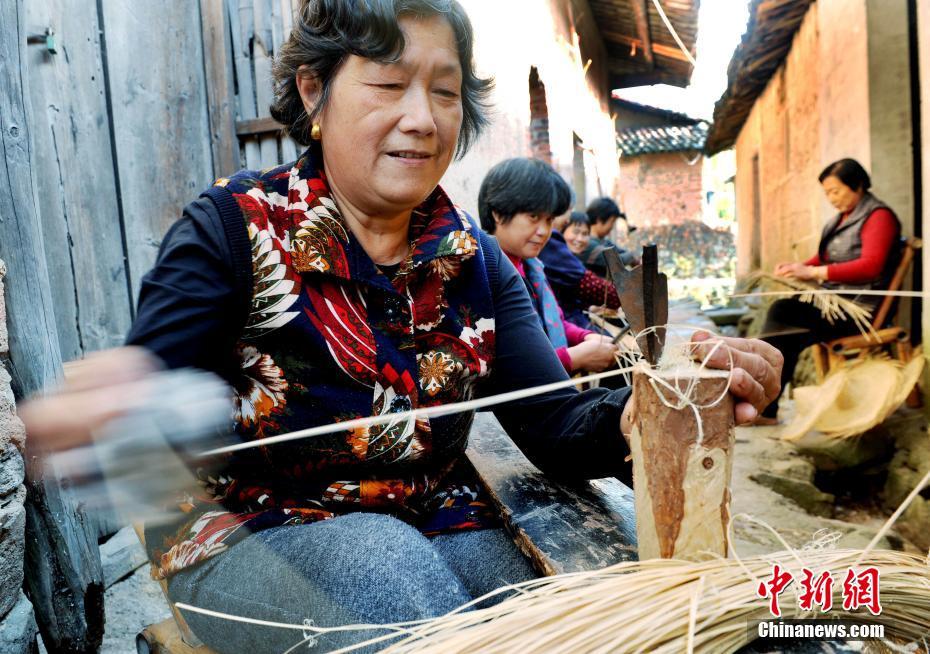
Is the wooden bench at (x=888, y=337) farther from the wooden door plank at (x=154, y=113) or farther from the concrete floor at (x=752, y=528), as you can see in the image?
the wooden door plank at (x=154, y=113)

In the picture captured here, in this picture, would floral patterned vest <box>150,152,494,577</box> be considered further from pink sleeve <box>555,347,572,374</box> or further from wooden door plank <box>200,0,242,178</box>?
wooden door plank <box>200,0,242,178</box>

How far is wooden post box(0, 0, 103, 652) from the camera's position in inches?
67.2

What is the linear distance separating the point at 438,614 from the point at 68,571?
1371 millimetres

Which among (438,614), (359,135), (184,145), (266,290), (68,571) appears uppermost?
(184,145)

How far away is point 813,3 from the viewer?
6.73 m

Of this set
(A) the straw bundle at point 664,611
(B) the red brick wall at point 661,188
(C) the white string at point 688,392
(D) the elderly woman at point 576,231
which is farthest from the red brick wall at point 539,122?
(B) the red brick wall at point 661,188

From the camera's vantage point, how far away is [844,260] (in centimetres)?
487

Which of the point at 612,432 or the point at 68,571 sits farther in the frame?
the point at 68,571

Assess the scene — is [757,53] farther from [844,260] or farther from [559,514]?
[559,514]

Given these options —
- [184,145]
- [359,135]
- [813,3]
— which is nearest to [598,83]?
[813,3]

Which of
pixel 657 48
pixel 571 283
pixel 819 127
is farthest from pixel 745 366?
pixel 657 48

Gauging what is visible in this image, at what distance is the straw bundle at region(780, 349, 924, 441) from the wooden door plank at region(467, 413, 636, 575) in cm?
292

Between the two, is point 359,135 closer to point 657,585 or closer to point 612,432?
point 612,432

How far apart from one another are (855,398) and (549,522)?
3.52 metres
